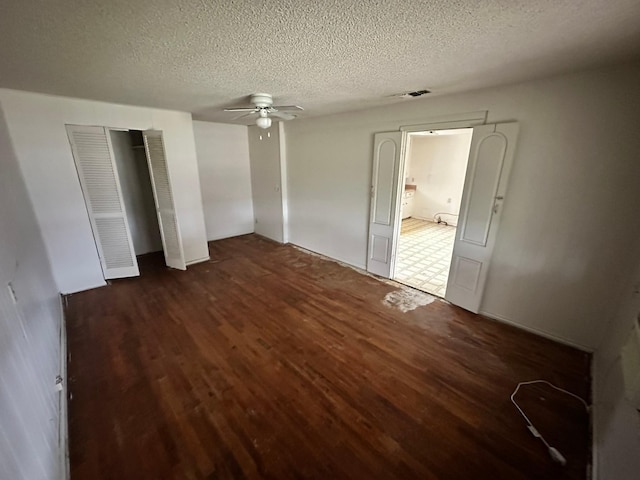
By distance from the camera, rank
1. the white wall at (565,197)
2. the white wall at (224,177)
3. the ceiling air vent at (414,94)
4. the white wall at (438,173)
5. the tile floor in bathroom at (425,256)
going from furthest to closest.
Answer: the white wall at (438,173)
the white wall at (224,177)
the tile floor in bathroom at (425,256)
the ceiling air vent at (414,94)
the white wall at (565,197)

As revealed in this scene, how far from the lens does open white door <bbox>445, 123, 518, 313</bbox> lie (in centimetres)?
241

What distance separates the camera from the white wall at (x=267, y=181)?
477cm

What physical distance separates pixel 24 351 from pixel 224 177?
14.0 feet

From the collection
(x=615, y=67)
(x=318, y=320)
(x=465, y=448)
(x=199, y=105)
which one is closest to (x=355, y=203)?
(x=318, y=320)

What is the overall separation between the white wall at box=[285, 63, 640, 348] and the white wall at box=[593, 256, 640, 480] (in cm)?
21

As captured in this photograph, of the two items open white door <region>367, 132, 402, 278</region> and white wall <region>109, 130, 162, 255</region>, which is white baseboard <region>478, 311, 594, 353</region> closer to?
open white door <region>367, 132, 402, 278</region>

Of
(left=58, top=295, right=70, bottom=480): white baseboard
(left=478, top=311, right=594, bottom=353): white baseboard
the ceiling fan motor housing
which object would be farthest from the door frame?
(left=58, top=295, right=70, bottom=480): white baseboard

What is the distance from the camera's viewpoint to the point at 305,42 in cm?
147

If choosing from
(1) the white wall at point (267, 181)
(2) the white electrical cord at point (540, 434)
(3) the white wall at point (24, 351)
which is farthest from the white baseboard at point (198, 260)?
(2) the white electrical cord at point (540, 434)

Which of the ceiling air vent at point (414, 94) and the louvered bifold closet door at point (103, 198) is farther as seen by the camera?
the louvered bifold closet door at point (103, 198)

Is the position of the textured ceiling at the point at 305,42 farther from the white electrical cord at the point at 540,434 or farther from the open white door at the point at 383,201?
the white electrical cord at the point at 540,434

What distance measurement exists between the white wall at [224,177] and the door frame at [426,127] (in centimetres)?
347

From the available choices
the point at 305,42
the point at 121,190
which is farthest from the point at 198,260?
the point at 305,42

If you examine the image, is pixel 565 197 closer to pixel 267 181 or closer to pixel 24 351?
pixel 24 351
